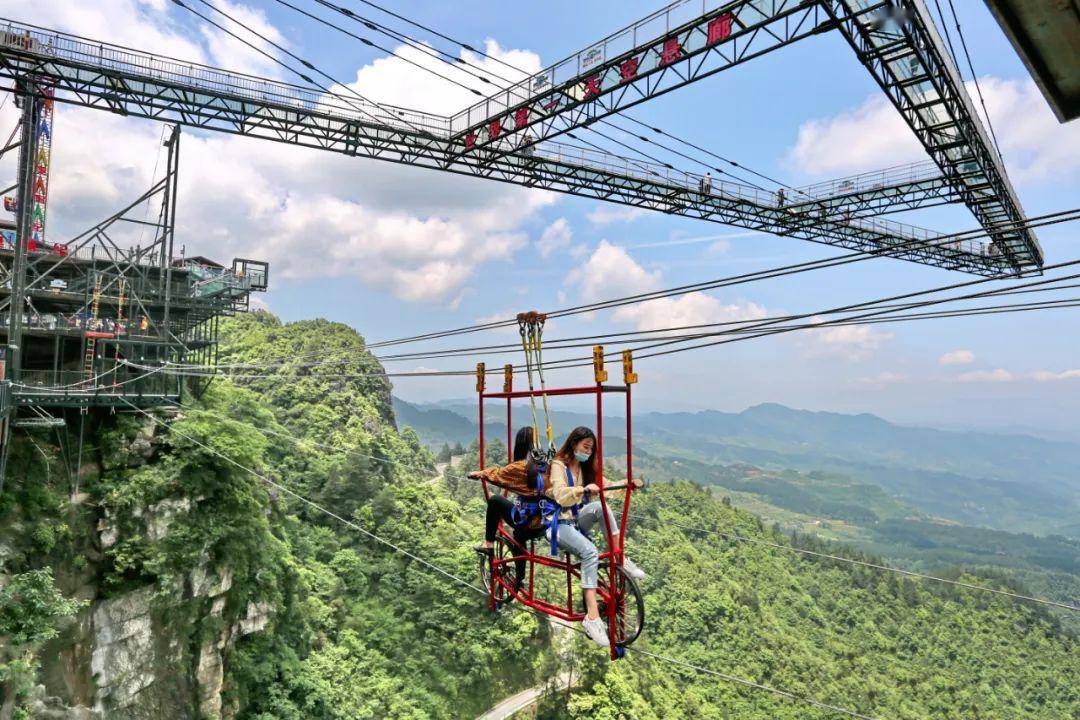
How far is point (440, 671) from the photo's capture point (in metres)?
29.9

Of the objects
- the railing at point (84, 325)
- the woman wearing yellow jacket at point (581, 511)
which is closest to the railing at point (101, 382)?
the railing at point (84, 325)

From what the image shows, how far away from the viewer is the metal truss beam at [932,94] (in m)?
12.5

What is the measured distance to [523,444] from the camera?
26.2 feet

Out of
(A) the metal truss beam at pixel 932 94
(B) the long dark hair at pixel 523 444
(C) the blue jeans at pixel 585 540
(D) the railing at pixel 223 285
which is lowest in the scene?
(C) the blue jeans at pixel 585 540

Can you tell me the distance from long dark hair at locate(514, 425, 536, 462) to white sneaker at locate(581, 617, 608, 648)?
241 centimetres

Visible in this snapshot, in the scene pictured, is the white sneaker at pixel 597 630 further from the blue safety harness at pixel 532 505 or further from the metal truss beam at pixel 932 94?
the metal truss beam at pixel 932 94

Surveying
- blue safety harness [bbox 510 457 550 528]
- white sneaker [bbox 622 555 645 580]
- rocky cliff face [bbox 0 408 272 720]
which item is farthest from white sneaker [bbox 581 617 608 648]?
rocky cliff face [bbox 0 408 272 720]

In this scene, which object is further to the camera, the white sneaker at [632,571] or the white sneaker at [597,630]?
the white sneaker at [632,571]

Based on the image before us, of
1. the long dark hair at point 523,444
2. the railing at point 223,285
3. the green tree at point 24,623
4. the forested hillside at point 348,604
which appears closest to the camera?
the long dark hair at point 523,444

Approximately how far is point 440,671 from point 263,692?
1155 centimetres

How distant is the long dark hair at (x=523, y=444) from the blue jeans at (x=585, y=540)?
4.87 feet

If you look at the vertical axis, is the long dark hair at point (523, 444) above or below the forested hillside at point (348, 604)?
above

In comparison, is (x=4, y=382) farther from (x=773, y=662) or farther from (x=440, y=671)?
(x=773, y=662)

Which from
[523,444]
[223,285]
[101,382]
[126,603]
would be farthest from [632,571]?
[223,285]
